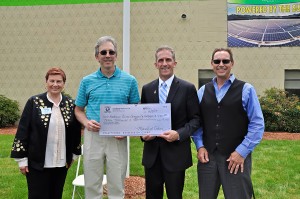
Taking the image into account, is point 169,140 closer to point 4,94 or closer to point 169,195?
Result: point 169,195

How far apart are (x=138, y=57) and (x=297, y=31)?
254 inches

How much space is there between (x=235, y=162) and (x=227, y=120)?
0.43 meters

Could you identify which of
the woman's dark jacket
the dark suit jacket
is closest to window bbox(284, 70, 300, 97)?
the dark suit jacket

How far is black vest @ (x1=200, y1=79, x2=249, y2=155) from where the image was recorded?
3510mm

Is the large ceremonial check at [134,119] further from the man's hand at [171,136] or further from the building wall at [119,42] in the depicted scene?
the building wall at [119,42]

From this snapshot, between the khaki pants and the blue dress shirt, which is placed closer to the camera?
the blue dress shirt

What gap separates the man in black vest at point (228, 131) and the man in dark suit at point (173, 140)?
155mm

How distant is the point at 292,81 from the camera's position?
1419 cm

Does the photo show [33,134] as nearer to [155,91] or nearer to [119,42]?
[155,91]

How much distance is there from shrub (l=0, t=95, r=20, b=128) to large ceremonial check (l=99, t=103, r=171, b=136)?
39.0 feet

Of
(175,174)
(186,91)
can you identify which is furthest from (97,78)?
(175,174)

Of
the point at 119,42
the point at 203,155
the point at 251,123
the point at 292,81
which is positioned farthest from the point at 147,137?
the point at 292,81

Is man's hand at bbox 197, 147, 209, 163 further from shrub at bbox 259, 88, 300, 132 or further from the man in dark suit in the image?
shrub at bbox 259, 88, 300, 132

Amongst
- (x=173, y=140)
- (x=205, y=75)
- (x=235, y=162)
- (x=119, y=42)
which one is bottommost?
(x=235, y=162)
